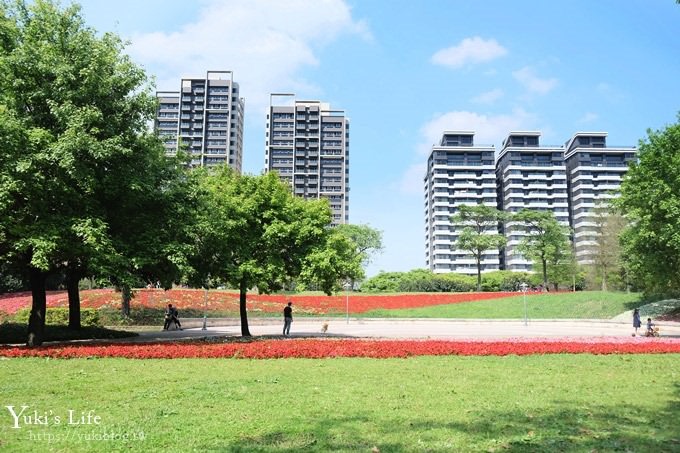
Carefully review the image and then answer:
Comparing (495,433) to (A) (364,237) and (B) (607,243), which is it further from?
(A) (364,237)

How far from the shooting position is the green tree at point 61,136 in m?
15.0

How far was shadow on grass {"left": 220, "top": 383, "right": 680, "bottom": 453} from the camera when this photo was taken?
594cm

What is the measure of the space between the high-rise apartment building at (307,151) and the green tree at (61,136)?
125 metres

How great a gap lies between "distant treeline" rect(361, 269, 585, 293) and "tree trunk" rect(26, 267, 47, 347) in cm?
5907

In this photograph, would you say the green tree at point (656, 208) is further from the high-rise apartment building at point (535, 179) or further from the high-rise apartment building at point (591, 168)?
the high-rise apartment building at point (591, 168)

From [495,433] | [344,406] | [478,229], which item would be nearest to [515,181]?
[478,229]

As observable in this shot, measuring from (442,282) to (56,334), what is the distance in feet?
199

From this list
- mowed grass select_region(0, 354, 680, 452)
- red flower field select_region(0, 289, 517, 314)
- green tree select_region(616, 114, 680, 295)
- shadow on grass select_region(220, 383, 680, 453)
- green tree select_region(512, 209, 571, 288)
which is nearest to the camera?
shadow on grass select_region(220, 383, 680, 453)

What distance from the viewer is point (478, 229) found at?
90.8m

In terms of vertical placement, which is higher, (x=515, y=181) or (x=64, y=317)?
(x=515, y=181)

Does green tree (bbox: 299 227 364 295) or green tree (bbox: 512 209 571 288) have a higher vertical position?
green tree (bbox: 512 209 571 288)

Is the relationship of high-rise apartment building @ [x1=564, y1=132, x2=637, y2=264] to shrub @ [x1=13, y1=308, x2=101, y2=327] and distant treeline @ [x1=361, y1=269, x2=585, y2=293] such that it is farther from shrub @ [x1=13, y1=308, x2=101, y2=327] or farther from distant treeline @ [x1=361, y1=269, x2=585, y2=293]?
shrub @ [x1=13, y1=308, x2=101, y2=327]

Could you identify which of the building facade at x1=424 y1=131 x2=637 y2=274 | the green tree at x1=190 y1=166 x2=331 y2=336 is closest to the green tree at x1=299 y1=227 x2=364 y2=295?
the green tree at x1=190 y1=166 x2=331 y2=336

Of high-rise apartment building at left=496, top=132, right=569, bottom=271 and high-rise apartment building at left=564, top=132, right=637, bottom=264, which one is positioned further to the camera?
high-rise apartment building at left=496, top=132, right=569, bottom=271
